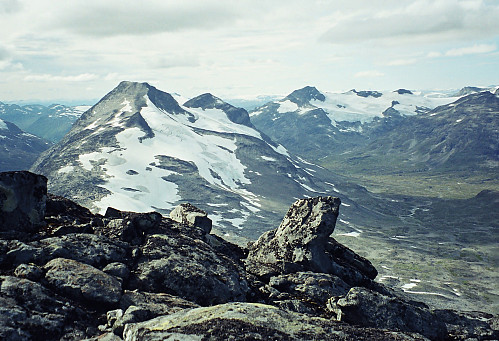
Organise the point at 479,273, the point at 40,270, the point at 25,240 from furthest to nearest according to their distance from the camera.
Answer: the point at 479,273
the point at 25,240
the point at 40,270

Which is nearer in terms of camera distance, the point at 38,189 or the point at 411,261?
the point at 38,189

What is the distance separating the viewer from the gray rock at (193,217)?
3419cm

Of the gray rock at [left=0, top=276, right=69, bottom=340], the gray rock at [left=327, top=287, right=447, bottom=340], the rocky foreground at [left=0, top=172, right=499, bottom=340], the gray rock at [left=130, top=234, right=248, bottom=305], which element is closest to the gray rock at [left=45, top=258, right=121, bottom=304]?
the rocky foreground at [left=0, top=172, right=499, bottom=340]

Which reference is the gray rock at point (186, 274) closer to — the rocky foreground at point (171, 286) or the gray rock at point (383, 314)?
the rocky foreground at point (171, 286)

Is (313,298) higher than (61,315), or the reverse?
(61,315)

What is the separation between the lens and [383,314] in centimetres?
2028

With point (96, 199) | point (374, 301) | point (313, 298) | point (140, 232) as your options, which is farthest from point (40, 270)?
point (96, 199)

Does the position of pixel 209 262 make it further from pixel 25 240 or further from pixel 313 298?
pixel 25 240

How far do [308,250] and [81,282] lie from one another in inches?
665

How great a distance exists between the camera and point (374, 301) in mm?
20469

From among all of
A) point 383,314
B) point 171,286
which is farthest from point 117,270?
point 383,314

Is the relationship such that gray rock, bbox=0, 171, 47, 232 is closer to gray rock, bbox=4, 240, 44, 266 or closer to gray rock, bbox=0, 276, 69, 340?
gray rock, bbox=4, 240, 44, 266

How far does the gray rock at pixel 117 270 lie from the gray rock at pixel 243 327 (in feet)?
16.4

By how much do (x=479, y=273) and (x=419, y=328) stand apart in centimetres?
16471
